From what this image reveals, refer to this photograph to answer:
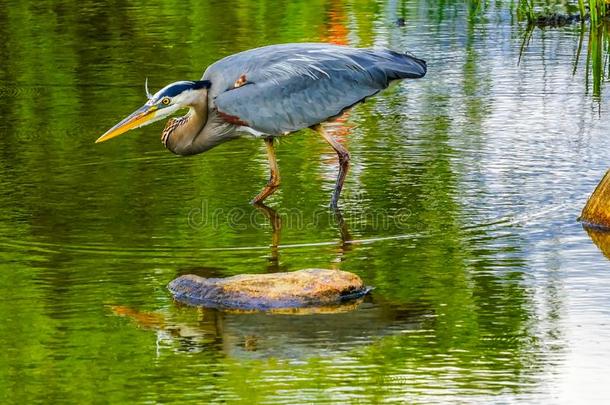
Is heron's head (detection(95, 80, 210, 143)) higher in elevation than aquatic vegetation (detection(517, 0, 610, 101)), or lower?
higher

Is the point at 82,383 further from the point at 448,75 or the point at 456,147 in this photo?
the point at 448,75

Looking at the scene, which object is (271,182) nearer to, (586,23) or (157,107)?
(157,107)

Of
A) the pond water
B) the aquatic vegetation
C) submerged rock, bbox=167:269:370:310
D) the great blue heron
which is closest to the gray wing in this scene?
the great blue heron

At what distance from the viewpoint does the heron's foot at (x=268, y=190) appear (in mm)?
10273

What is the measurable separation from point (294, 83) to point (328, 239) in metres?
1.47

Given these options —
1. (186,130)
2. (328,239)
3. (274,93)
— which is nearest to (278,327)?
(328,239)

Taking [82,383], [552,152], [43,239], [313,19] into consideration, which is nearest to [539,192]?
[552,152]

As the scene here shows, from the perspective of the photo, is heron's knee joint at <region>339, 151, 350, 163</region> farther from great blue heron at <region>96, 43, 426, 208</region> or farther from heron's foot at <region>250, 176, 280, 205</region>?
heron's foot at <region>250, 176, 280, 205</region>

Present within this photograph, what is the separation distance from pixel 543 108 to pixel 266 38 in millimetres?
4792

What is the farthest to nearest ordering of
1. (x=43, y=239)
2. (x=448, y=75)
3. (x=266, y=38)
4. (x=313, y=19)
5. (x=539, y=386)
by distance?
(x=313, y=19) < (x=266, y=38) < (x=448, y=75) < (x=43, y=239) < (x=539, y=386)

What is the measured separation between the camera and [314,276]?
307 inches

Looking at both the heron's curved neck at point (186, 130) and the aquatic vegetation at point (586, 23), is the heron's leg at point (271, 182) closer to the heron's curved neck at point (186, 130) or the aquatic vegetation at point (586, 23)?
the heron's curved neck at point (186, 130)

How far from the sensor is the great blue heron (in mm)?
10156

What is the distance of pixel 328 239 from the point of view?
926 cm
